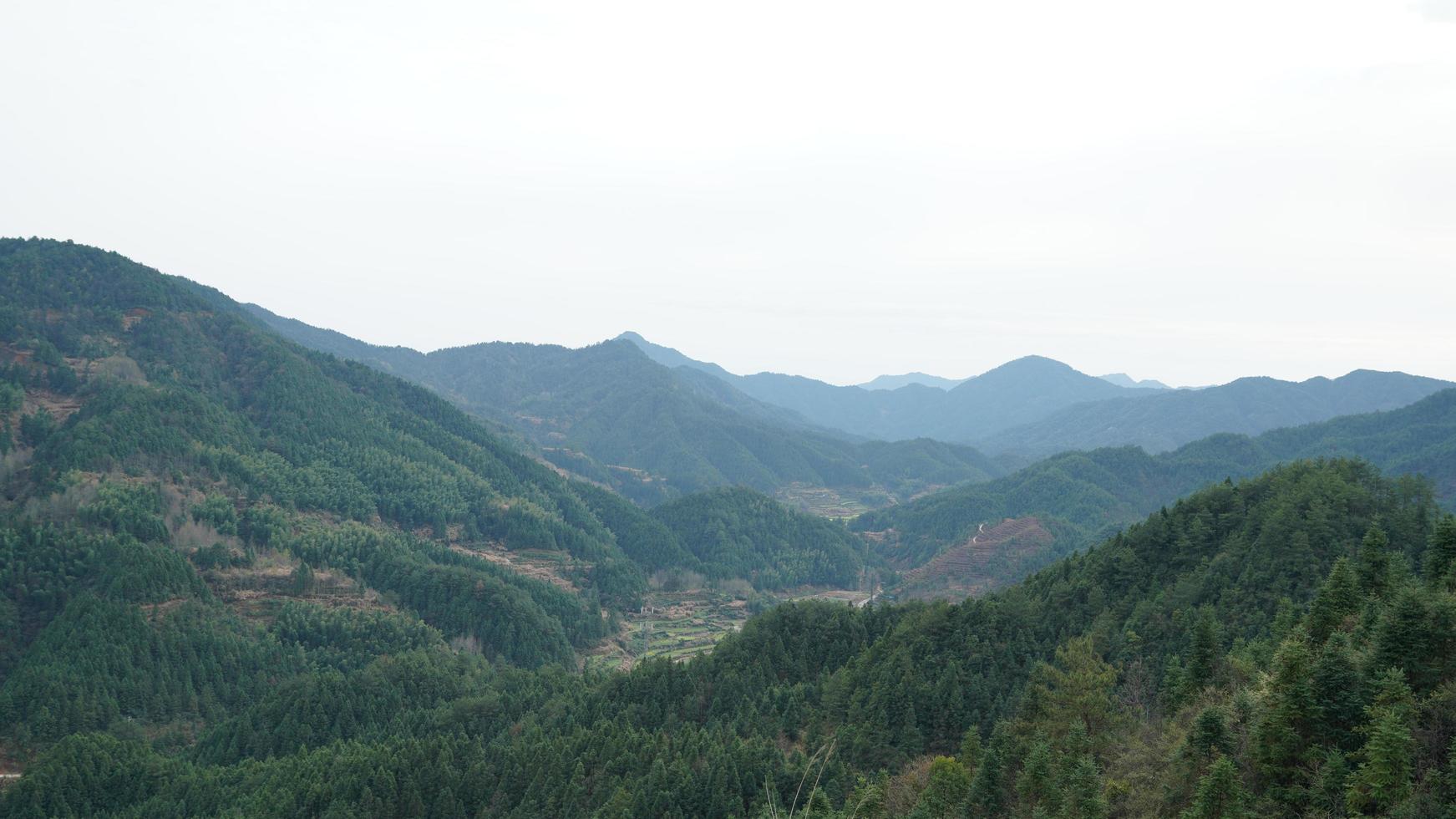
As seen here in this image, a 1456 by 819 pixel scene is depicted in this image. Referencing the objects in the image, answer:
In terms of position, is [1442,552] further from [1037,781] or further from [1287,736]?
[1037,781]

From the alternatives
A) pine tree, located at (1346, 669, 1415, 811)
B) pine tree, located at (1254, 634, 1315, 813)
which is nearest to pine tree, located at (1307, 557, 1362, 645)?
pine tree, located at (1254, 634, 1315, 813)

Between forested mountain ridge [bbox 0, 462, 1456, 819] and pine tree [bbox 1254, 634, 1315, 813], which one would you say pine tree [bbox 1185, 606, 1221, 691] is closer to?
forested mountain ridge [bbox 0, 462, 1456, 819]

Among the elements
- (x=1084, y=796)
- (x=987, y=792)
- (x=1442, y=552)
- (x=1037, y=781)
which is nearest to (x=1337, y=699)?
(x=1084, y=796)

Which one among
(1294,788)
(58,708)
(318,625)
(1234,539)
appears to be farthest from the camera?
(318,625)

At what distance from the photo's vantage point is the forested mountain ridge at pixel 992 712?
38438mm

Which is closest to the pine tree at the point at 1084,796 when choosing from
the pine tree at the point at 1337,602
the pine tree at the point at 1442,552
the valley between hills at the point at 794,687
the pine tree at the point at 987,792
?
the valley between hills at the point at 794,687

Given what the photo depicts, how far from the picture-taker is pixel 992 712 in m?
80.2

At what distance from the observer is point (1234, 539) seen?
92438 millimetres

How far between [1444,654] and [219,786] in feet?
401

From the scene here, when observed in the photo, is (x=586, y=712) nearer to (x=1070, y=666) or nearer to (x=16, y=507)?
(x=1070, y=666)

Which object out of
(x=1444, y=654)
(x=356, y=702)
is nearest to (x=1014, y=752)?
(x=1444, y=654)

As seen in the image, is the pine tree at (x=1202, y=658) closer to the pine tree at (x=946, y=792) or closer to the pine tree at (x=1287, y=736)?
the pine tree at (x=946, y=792)

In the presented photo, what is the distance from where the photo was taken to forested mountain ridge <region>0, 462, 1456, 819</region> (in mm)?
38438

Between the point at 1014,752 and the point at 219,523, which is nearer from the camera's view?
the point at 1014,752
